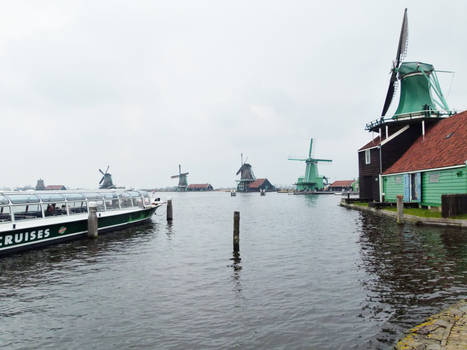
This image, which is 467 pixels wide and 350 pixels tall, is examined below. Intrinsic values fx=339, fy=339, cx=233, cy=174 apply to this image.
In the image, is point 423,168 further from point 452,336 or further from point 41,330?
point 41,330

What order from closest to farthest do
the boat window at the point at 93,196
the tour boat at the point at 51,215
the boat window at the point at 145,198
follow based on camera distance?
the tour boat at the point at 51,215 < the boat window at the point at 93,196 < the boat window at the point at 145,198

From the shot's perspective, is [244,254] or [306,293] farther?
[244,254]

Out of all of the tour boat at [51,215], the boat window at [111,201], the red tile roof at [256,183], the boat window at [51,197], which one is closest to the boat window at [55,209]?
the tour boat at [51,215]

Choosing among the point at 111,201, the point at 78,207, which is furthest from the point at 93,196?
the point at 111,201

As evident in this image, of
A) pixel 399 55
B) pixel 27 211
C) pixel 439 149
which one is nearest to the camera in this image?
pixel 27 211

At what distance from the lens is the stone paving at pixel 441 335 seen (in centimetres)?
612

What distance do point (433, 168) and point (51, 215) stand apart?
2965cm

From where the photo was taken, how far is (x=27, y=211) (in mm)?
21656

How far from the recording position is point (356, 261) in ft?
50.9

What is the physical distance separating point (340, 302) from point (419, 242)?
10817mm

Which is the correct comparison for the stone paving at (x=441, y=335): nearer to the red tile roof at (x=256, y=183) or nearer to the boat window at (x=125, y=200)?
the boat window at (x=125, y=200)

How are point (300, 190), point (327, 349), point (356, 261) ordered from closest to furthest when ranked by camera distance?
point (327, 349) < point (356, 261) < point (300, 190)

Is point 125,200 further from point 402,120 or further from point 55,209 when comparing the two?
point 402,120

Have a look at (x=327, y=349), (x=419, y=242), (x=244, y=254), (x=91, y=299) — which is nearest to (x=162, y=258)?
(x=244, y=254)
